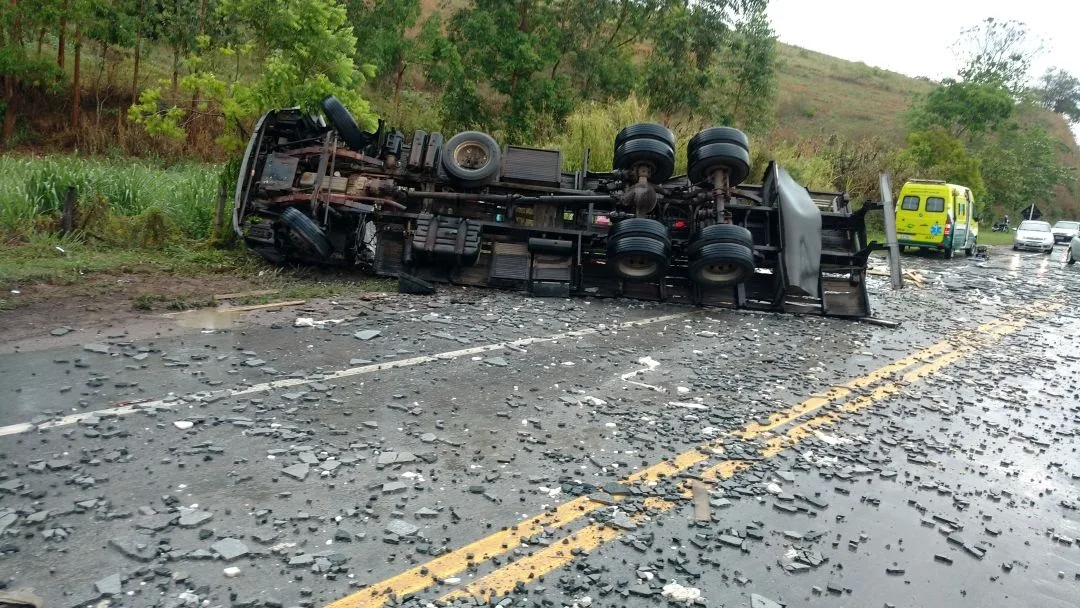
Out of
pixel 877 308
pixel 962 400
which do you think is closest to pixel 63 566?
pixel 962 400

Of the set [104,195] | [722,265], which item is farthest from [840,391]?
[104,195]

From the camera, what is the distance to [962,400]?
695 centimetres

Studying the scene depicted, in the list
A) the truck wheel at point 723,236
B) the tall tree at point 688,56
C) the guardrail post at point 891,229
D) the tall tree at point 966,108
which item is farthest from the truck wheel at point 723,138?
the tall tree at point 966,108

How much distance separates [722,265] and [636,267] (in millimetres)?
1159

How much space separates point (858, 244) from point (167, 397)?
9603mm

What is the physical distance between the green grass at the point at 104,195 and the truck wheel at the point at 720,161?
25.4 feet

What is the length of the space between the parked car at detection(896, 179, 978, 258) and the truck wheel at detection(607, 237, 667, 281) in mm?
15591

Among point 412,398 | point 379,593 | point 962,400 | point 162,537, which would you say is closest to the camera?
point 379,593

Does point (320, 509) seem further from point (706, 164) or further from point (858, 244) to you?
point (858, 244)

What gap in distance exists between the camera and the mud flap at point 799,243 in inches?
409

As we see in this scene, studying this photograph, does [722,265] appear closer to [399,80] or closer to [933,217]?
[933,217]

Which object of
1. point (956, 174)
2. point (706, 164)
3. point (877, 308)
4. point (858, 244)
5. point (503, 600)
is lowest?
point (503, 600)

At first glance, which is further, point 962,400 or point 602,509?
point 962,400

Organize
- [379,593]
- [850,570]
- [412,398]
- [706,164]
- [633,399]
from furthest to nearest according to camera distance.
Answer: [706,164]
[633,399]
[412,398]
[850,570]
[379,593]
